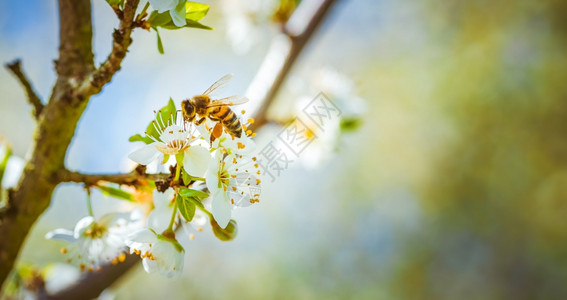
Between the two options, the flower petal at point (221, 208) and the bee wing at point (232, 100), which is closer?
the flower petal at point (221, 208)

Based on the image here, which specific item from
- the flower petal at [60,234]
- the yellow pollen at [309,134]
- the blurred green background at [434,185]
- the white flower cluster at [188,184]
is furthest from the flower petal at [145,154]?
the blurred green background at [434,185]

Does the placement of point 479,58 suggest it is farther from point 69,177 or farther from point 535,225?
point 69,177

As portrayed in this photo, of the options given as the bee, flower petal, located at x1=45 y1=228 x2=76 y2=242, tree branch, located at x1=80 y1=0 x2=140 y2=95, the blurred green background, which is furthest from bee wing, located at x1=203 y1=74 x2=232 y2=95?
the blurred green background

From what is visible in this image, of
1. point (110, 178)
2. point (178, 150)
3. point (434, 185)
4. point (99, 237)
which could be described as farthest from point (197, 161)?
point (434, 185)

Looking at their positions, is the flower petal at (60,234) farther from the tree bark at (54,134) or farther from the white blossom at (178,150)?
the white blossom at (178,150)

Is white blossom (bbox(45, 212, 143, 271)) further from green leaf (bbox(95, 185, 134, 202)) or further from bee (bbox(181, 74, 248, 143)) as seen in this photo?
bee (bbox(181, 74, 248, 143))

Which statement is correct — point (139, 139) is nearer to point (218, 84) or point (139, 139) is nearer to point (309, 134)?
point (218, 84)
